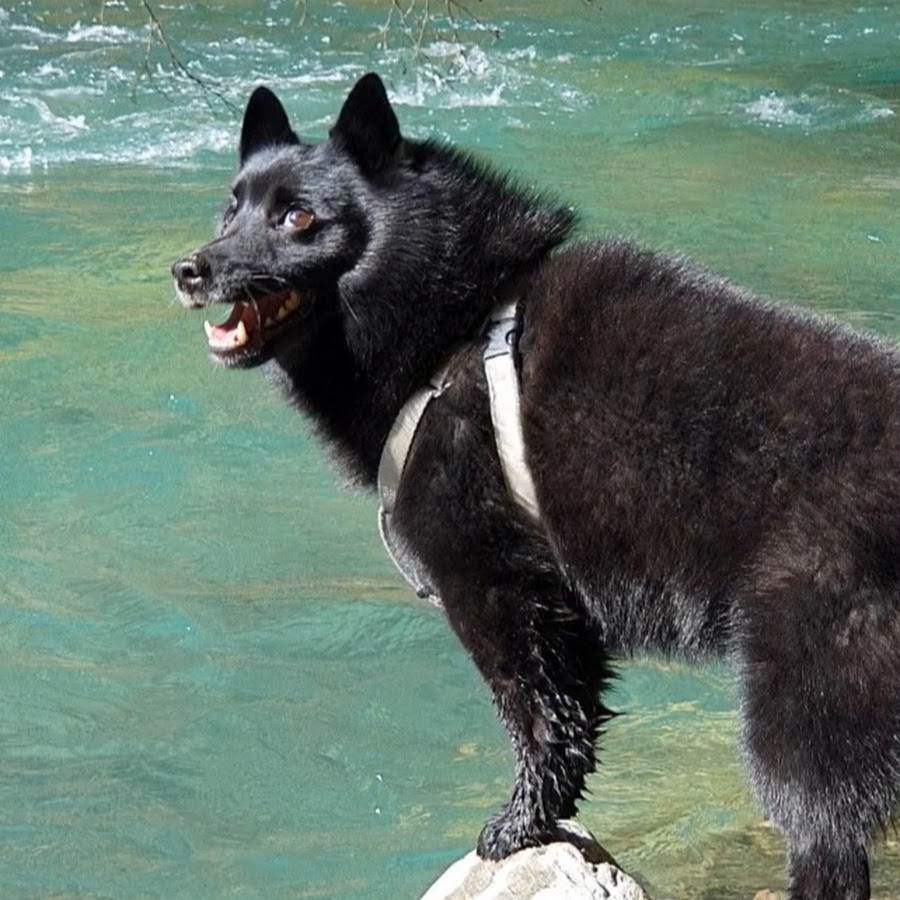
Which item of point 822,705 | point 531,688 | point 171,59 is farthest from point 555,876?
point 171,59

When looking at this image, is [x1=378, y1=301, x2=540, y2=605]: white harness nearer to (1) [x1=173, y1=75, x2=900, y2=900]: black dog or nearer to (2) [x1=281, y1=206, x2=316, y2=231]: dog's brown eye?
(1) [x1=173, y1=75, x2=900, y2=900]: black dog

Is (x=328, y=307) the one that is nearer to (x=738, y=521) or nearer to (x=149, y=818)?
(x=738, y=521)

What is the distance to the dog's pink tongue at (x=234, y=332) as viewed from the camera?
4.71 m

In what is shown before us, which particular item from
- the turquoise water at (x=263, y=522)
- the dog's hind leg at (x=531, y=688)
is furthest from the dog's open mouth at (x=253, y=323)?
the turquoise water at (x=263, y=522)

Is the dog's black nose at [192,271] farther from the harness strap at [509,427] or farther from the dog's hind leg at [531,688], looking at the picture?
the dog's hind leg at [531,688]

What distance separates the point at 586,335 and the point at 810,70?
543 inches

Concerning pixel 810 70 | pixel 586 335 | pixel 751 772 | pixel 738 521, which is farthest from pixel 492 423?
pixel 810 70

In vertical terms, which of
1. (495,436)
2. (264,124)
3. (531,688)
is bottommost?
(531,688)

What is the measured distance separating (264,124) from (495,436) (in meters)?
1.19

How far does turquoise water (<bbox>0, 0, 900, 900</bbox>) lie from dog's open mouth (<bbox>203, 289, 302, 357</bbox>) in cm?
180

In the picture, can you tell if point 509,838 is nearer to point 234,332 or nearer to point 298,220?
point 234,332

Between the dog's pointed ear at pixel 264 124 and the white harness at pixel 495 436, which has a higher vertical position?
the dog's pointed ear at pixel 264 124

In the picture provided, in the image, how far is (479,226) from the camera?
16.0 feet

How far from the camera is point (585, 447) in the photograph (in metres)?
4.44
